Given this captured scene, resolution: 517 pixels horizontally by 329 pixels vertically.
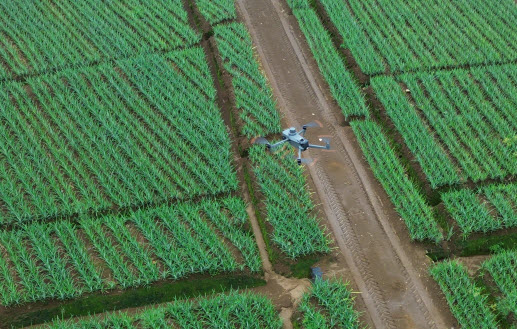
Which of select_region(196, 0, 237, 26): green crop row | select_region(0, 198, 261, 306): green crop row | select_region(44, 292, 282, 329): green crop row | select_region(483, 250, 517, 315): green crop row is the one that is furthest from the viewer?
select_region(196, 0, 237, 26): green crop row

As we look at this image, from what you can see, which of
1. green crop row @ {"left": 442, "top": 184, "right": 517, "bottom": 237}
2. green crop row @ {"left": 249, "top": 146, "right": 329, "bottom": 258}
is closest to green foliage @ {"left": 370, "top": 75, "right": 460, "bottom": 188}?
green crop row @ {"left": 442, "top": 184, "right": 517, "bottom": 237}

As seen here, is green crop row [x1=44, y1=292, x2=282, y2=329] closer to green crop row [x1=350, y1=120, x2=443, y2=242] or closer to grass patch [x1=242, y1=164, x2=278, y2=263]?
grass patch [x1=242, y1=164, x2=278, y2=263]

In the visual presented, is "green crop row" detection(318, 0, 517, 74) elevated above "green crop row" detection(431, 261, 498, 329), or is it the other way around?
"green crop row" detection(318, 0, 517, 74)

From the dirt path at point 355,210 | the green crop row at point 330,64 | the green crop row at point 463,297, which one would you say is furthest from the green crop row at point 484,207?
the green crop row at point 330,64

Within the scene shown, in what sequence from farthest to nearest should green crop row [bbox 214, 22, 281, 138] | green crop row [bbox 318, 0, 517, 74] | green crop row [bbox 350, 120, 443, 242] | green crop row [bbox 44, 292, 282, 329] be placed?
green crop row [bbox 318, 0, 517, 74]
green crop row [bbox 214, 22, 281, 138]
green crop row [bbox 350, 120, 443, 242]
green crop row [bbox 44, 292, 282, 329]

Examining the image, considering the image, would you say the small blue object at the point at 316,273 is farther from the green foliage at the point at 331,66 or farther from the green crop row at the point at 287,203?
the green foliage at the point at 331,66

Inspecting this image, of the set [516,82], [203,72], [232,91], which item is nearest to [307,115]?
[232,91]
